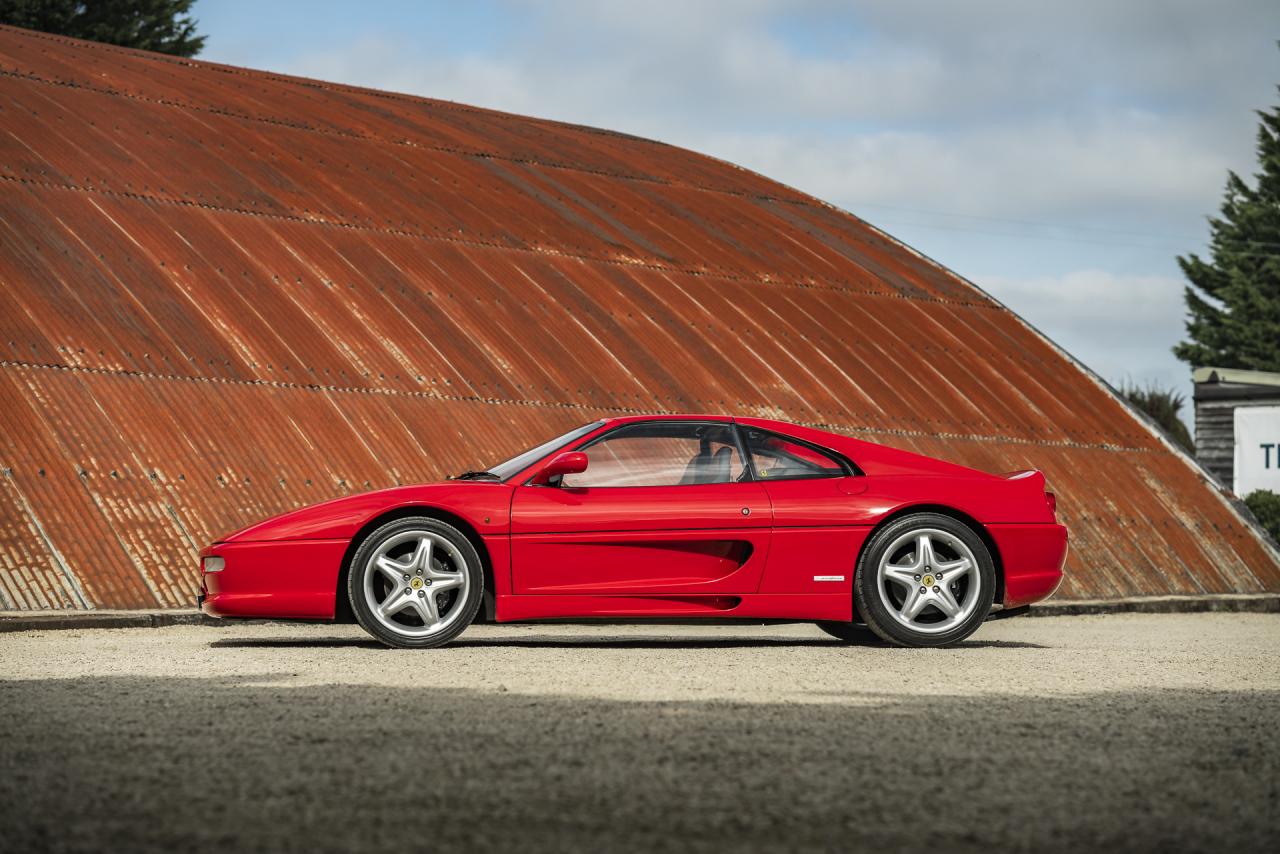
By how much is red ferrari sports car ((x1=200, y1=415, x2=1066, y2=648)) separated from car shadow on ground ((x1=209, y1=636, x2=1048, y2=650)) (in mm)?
381

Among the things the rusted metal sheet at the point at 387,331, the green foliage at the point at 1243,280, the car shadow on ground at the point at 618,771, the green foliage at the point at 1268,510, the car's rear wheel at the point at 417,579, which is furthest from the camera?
the green foliage at the point at 1243,280

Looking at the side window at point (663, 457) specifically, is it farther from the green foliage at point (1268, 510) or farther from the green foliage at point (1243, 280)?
the green foliage at point (1243, 280)

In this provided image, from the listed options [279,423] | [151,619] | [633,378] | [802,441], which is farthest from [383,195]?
[802,441]

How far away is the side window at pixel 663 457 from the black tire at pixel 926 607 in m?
0.86

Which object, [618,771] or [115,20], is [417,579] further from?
[115,20]

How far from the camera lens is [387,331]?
14172 mm

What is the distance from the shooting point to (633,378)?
1505 centimetres

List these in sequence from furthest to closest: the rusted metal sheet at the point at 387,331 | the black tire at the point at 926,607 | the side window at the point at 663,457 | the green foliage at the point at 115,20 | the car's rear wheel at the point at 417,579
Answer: the green foliage at the point at 115,20 < the rusted metal sheet at the point at 387,331 < the side window at the point at 663,457 < the black tire at the point at 926,607 < the car's rear wheel at the point at 417,579

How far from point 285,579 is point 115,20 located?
37948mm

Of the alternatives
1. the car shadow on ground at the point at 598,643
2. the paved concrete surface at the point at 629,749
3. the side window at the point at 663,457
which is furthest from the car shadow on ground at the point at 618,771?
the side window at the point at 663,457

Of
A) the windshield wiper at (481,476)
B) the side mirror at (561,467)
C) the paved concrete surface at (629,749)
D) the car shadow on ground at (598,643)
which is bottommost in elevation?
the car shadow on ground at (598,643)

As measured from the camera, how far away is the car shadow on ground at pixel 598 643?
340 inches

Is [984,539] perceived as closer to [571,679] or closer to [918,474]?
[918,474]

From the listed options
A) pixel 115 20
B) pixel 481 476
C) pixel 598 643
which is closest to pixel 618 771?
pixel 481 476
